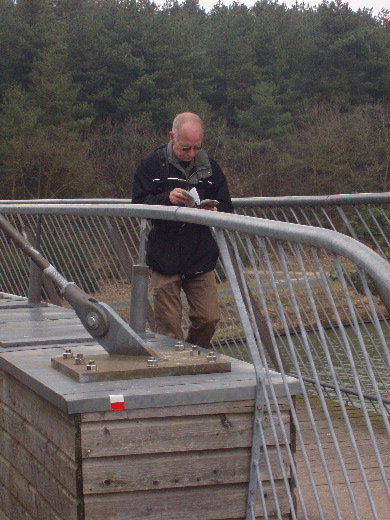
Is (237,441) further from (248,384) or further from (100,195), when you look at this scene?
(100,195)

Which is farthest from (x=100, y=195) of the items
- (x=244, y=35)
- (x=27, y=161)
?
(x=244, y=35)

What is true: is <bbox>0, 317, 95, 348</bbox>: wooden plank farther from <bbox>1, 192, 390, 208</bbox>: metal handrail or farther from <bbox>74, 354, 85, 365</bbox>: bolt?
<bbox>1, 192, 390, 208</bbox>: metal handrail

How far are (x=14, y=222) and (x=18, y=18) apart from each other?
1893 inches

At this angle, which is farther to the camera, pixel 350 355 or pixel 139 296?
pixel 139 296

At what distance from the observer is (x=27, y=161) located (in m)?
43.6

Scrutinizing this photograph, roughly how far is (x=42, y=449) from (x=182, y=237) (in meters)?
1.92

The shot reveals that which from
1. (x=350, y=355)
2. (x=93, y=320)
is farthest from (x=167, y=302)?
(x=350, y=355)

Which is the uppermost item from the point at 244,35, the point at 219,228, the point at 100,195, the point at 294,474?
the point at 244,35

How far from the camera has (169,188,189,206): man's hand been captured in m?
4.78

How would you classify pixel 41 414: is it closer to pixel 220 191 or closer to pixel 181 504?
pixel 181 504

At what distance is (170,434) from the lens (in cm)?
→ 322

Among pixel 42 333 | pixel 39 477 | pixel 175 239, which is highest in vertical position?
pixel 175 239

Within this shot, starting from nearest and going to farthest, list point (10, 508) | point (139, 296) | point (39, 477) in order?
point (39, 477) < point (10, 508) < point (139, 296)

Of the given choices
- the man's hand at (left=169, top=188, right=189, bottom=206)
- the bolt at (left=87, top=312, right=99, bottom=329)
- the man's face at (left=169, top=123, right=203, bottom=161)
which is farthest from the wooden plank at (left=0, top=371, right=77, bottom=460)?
the man's face at (left=169, top=123, right=203, bottom=161)
